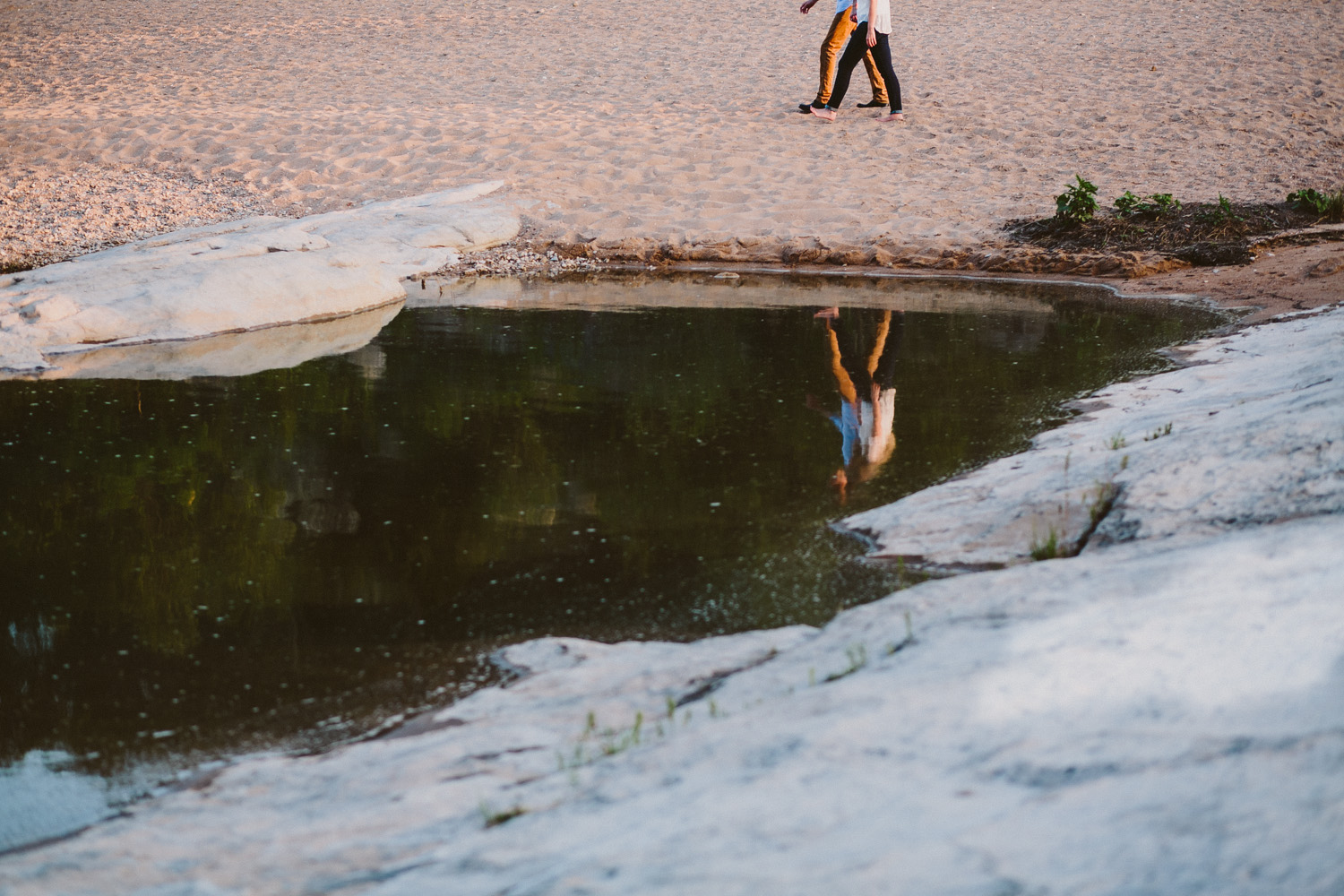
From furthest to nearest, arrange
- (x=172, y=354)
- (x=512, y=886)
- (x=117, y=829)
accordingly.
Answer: (x=172, y=354)
(x=117, y=829)
(x=512, y=886)

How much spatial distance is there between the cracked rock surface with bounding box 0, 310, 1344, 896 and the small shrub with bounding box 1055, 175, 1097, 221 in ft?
21.7

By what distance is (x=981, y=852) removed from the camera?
5.78 ft

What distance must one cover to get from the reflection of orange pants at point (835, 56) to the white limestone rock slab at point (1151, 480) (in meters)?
8.25

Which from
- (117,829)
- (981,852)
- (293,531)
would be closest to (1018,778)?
(981,852)

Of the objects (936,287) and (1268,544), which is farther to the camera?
(936,287)

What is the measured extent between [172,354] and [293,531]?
3142 millimetres

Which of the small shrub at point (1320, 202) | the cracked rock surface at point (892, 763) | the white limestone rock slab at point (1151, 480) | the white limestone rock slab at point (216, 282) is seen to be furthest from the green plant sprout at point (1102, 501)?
the small shrub at point (1320, 202)

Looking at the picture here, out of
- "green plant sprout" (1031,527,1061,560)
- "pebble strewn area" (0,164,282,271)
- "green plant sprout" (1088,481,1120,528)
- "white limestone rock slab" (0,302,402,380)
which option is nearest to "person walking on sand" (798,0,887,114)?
"pebble strewn area" (0,164,282,271)

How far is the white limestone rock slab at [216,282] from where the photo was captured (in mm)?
6965

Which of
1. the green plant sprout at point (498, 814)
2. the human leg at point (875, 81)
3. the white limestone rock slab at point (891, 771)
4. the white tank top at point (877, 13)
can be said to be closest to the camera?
the white limestone rock slab at point (891, 771)

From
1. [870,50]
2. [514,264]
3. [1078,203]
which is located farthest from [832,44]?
[514,264]

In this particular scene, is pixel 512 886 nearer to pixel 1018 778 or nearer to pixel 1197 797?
pixel 1018 778

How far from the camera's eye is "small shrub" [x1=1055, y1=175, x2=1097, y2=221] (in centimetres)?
940

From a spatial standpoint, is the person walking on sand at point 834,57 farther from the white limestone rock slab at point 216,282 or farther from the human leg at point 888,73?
the white limestone rock slab at point 216,282
